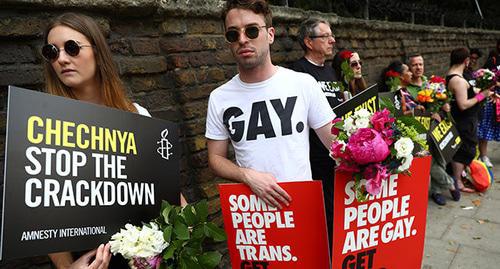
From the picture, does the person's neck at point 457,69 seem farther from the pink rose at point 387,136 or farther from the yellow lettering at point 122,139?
the yellow lettering at point 122,139

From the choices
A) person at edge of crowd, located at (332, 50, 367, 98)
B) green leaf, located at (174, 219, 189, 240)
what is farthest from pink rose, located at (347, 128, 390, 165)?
person at edge of crowd, located at (332, 50, 367, 98)

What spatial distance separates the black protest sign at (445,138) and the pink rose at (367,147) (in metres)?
3.17

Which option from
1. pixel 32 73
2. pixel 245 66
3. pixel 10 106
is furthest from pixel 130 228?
pixel 32 73

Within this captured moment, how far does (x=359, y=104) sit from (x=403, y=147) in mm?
648

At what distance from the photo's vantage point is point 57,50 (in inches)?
59.1

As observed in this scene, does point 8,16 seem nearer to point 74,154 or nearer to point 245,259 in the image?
point 74,154

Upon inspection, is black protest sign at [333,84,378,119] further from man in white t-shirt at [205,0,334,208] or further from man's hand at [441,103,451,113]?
man's hand at [441,103,451,113]

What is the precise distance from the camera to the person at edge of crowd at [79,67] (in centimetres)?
150

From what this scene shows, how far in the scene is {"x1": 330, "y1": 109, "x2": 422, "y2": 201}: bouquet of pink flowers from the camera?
1.59 metres

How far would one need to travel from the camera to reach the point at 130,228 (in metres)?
1.39

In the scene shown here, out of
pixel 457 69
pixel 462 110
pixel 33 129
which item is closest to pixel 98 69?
pixel 33 129

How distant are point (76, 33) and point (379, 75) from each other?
211 inches

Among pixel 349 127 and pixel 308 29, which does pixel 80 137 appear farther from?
pixel 308 29

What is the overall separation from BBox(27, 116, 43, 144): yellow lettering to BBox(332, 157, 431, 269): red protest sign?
120 cm
